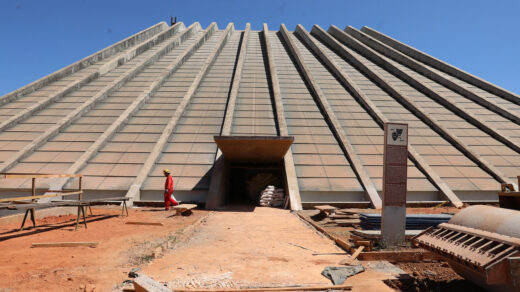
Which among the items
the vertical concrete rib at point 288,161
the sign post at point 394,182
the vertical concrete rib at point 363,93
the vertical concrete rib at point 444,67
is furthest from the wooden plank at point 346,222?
the vertical concrete rib at point 444,67

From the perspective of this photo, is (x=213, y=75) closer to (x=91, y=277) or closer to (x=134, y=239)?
(x=134, y=239)

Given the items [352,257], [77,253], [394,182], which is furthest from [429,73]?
[77,253]

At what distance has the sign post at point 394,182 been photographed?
6.77 meters

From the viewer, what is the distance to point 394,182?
6875 millimetres

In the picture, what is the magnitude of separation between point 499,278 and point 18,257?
24.4 ft

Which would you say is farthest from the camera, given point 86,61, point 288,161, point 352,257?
point 86,61

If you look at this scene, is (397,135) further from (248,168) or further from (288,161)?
(248,168)

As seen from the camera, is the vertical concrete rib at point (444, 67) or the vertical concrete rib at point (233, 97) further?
the vertical concrete rib at point (444, 67)

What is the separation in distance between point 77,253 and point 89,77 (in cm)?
1927

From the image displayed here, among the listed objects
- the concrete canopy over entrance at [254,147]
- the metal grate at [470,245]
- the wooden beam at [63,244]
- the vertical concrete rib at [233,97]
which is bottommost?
the wooden beam at [63,244]

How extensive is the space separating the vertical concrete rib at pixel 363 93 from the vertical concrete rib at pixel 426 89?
1894mm

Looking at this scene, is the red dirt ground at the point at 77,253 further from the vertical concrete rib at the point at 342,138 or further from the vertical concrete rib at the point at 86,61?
the vertical concrete rib at the point at 86,61

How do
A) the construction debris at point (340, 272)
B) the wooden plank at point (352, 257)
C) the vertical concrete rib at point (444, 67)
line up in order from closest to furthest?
the construction debris at point (340, 272), the wooden plank at point (352, 257), the vertical concrete rib at point (444, 67)

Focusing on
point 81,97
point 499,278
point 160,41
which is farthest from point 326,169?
point 160,41
